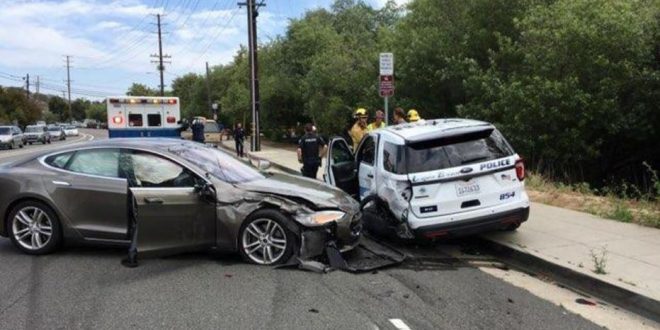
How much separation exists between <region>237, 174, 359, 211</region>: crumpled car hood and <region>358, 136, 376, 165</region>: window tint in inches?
51.1

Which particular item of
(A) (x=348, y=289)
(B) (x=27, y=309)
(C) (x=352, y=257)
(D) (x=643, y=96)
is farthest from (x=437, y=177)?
(D) (x=643, y=96)

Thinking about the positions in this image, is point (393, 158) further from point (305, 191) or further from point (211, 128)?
point (211, 128)

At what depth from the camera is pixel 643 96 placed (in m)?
16.3

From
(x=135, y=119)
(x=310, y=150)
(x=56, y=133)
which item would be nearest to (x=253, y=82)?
(x=135, y=119)

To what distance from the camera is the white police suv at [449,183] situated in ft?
25.2

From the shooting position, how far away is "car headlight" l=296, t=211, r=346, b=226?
A: 7.21 metres

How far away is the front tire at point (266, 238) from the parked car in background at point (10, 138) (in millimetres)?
39627

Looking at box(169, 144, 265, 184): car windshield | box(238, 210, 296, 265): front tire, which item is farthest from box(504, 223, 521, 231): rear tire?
box(169, 144, 265, 184): car windshield

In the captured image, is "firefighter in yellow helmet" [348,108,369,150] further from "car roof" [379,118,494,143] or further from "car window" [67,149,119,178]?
"car window" [67,149,119,178]

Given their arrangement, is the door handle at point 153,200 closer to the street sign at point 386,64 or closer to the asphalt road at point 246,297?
the asphalt road at point 246,297

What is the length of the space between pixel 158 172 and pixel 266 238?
1497 millimetres

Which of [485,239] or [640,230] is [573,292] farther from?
[640,230]

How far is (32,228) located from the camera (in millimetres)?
7762

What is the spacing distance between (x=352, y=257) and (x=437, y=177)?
1381 mm
